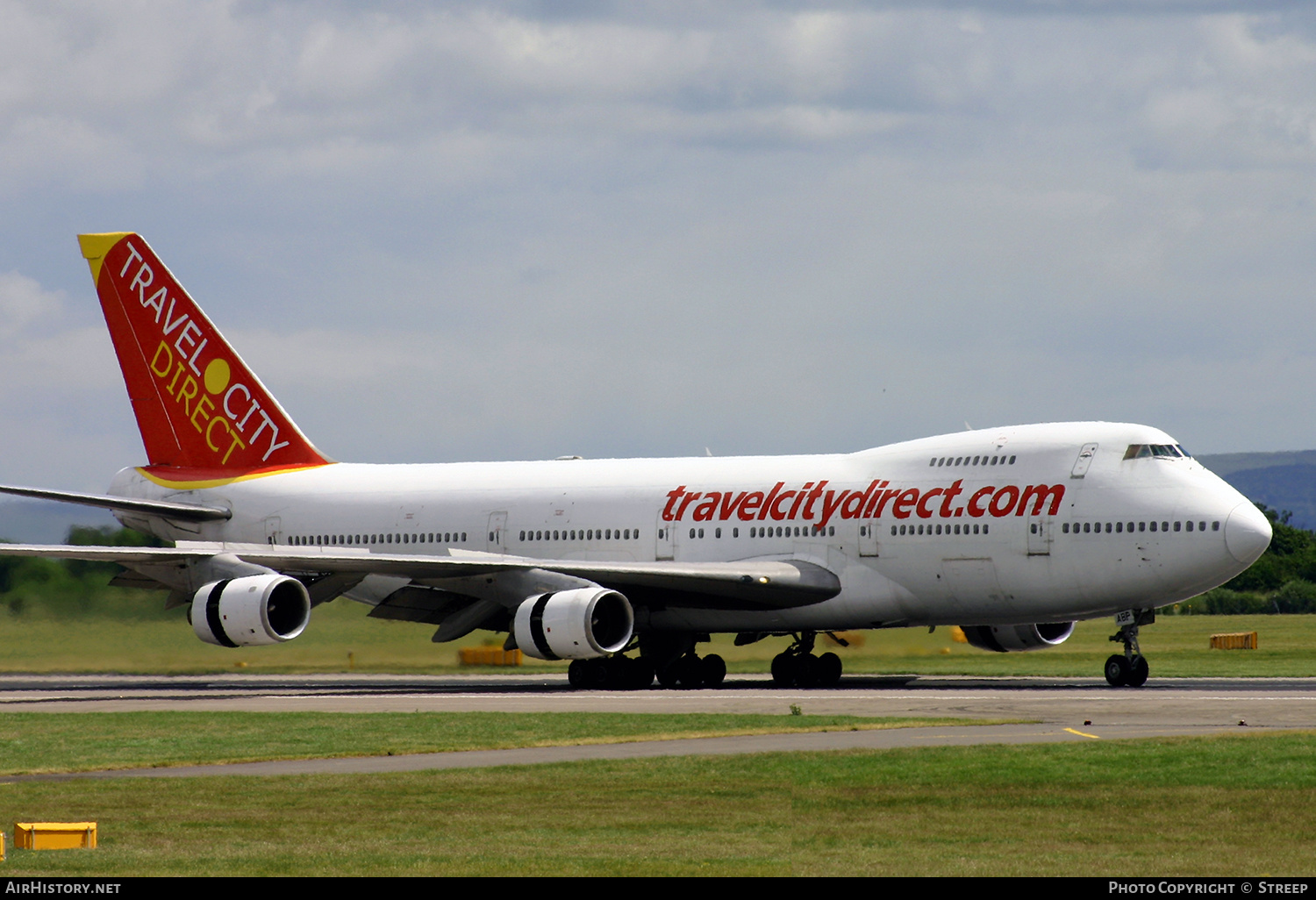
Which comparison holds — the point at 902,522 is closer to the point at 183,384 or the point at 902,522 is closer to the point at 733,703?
the point at 733,703

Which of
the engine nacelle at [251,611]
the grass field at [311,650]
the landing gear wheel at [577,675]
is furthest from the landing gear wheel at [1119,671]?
the engine nacelle at [251,611]

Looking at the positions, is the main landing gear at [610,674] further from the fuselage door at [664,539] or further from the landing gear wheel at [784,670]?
the landing gear wheel at [784,670]

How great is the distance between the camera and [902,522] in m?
36.1

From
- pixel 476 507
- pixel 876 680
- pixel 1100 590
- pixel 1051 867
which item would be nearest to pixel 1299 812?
pixel 1051 867

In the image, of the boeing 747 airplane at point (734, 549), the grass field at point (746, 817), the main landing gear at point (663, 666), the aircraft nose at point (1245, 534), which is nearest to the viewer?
the grass field at point (746, 817)

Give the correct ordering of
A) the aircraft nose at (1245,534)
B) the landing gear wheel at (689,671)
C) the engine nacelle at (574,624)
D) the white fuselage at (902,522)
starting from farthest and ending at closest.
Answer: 1. the landing gear wheel at (689,671)
2. the engine nacelle at (574,624)
3. the white fuselage at (902,522)
4. the aircraft nose at (1245,534)

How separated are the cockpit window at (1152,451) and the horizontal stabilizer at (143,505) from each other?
75.4ft

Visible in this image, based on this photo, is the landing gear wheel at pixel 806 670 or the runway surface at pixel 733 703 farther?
the landing gear wheel at pixel 806 670

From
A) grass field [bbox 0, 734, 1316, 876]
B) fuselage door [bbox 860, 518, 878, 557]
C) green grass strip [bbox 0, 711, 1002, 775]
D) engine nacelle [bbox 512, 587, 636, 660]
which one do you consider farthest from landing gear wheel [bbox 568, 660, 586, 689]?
grass field [bbox 0, 734, 1316, 876]

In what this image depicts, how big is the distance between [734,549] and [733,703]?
8.17 meters

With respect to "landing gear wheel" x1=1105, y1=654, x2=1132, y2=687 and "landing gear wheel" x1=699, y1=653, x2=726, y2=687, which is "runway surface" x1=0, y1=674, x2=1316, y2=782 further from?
"landing gear wheel" x1=699, y1=653, x2=726, y2=687

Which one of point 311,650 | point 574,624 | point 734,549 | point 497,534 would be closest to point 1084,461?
point 734,549

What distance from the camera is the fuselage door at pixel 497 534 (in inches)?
1676
